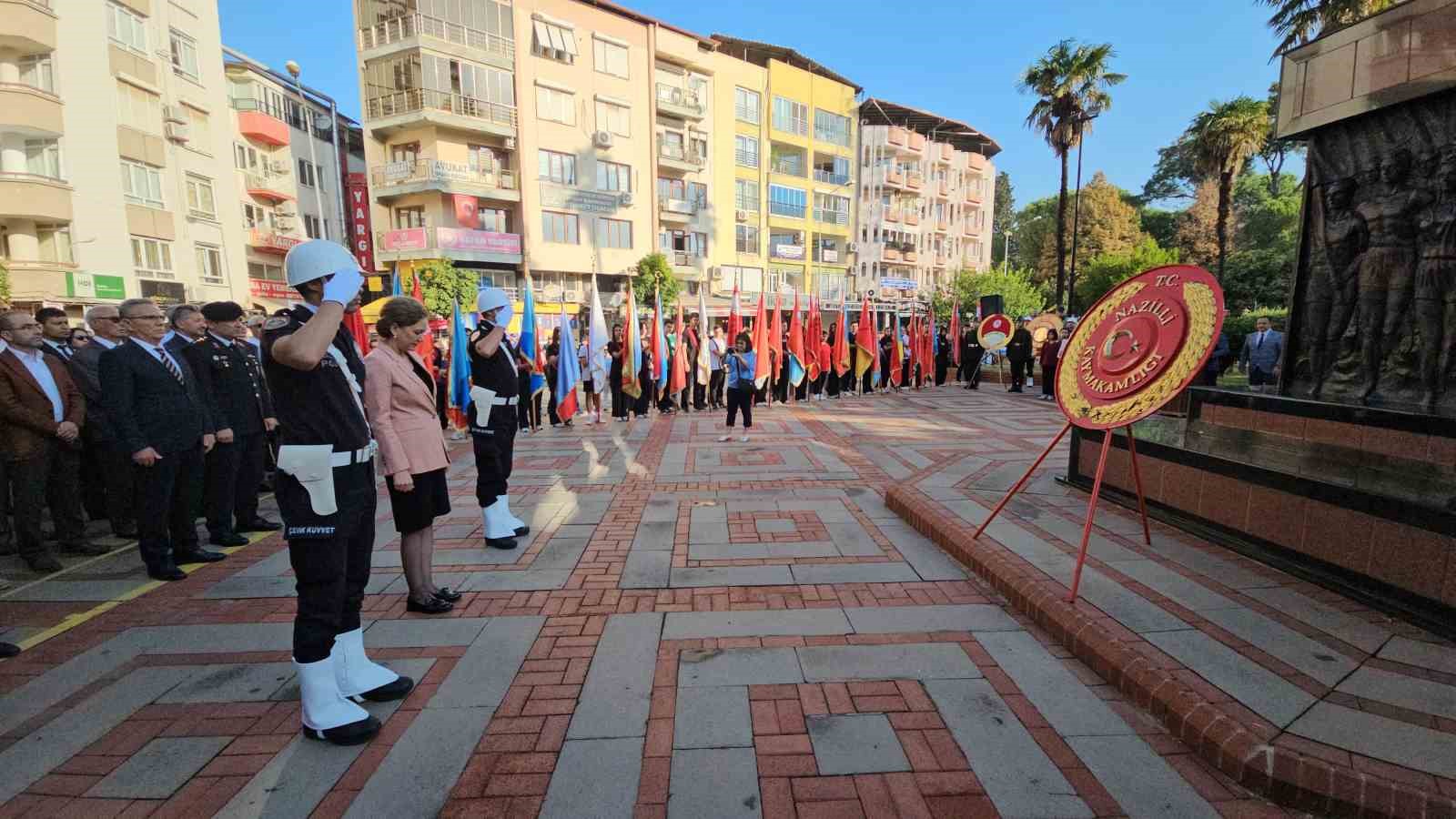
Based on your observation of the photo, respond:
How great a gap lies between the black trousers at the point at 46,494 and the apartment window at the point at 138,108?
2665cm

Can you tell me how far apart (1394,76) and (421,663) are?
9545 millimetres

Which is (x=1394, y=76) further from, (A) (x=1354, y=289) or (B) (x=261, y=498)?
(B) (x=261, y=498)

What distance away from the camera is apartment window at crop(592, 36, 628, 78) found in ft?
111

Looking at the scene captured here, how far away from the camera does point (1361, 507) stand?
3877 millimetres

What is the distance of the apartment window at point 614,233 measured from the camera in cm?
3456

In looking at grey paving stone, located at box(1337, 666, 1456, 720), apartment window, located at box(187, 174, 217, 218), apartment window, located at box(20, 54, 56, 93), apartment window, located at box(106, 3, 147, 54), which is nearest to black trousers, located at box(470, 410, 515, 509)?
grey paving stone, located at box(1337, 666, 1456, 720)

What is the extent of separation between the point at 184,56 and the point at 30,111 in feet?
27.9

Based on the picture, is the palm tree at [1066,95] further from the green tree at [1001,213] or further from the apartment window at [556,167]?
the green tree at [1001,213]

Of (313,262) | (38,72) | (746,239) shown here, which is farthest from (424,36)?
(313,262)

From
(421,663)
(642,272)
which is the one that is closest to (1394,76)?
(421,663)

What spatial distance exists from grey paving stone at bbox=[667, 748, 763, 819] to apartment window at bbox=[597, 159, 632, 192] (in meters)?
35.0

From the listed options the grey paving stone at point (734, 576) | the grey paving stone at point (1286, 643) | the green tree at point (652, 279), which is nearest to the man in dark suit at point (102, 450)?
the grey paving stone at point (734, 576)

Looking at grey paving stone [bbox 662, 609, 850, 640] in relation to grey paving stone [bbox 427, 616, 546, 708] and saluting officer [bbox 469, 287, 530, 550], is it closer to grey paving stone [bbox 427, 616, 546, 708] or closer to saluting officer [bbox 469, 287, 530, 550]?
grey paving stone [bbox 427, 616, 546, 708]

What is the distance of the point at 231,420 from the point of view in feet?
18.9
